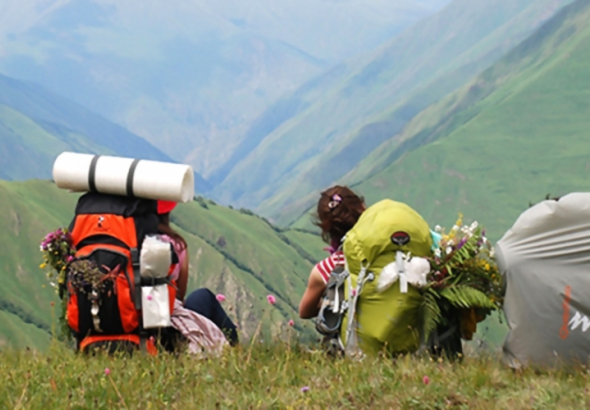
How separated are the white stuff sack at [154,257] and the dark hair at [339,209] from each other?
4.42ft

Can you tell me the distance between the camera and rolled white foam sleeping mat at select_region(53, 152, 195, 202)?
6.63m

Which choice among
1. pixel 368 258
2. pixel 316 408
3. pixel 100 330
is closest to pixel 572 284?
pixel 368 258

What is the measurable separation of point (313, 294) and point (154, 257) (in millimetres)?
1444

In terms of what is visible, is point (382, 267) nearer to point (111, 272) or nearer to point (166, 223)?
point (166, 223)

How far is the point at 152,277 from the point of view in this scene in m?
6.72

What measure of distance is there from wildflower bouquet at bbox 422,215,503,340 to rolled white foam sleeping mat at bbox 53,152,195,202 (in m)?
1.92

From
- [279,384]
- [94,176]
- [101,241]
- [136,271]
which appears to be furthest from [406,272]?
[94,176]

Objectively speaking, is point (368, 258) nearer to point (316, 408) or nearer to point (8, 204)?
point (316, 408)

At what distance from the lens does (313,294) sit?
7.40 m

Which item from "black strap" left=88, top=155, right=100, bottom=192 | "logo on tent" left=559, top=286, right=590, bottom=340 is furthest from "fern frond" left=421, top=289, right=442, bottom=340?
"black strap" left=88, top=155, right=100, bottom=192

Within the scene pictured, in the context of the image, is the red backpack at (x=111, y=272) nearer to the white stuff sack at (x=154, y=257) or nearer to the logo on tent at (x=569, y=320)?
the white stuff sack at (x=154, y=257)

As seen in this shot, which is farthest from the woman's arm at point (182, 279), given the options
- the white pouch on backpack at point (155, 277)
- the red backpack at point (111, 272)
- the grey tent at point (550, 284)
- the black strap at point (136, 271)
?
the grey tent at point (550, 284)

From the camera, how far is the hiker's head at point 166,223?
22.8 feet

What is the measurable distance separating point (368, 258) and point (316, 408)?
2.01 meters
